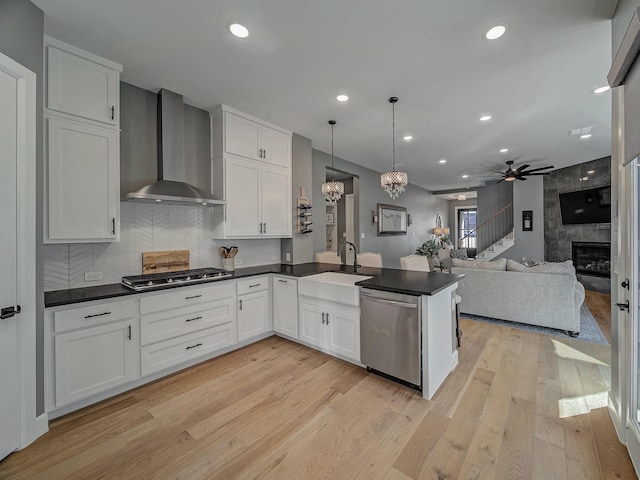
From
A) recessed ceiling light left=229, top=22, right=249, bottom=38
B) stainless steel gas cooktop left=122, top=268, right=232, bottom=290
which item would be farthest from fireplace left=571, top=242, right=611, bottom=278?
recessed ceiling light left=229, top=22, right=249, bottom=38

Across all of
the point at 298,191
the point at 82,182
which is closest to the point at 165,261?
the point at 82,182

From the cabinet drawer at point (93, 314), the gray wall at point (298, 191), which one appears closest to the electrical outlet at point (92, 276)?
the cabinet drawer at point (93, 314)

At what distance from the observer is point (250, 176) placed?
11.8 ft

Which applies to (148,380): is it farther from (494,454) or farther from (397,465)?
(494,454)

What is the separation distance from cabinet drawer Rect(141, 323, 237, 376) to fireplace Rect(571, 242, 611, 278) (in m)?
8.09

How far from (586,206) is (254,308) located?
26.2 feet

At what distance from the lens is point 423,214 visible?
33.5 feet

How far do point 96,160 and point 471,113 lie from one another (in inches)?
166

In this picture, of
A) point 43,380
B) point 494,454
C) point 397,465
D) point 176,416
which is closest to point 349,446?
point 397,465

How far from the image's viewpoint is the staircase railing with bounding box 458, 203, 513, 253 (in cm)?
855

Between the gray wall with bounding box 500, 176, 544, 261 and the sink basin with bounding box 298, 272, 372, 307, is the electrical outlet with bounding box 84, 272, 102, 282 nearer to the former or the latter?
the sink basin with bounding box 298, 272, 372, 307

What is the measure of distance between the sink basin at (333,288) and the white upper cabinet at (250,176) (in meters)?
0.98

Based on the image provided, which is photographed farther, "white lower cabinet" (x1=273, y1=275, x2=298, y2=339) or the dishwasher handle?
"white lower cabinet" (x1=273, y1=275, x2=298, y2=339)

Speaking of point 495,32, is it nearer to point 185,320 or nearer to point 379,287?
point 379,287
